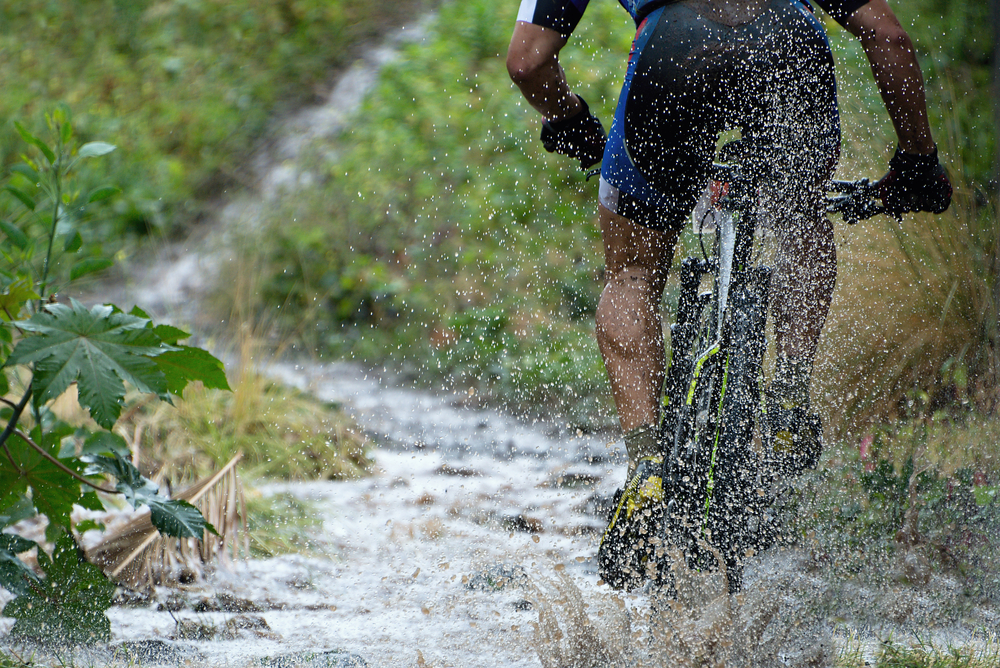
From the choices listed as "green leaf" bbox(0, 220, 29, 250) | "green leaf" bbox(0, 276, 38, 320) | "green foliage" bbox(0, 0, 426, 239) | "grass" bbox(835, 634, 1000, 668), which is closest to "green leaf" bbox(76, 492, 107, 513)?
"green leaf" bbox(0, 276, 38, 320)

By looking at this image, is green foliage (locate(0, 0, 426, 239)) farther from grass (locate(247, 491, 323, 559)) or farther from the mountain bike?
the mountain bike

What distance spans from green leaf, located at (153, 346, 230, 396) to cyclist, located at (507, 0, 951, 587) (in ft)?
2.90

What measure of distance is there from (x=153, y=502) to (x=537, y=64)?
4.12ft

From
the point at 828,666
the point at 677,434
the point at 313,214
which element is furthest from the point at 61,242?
the point at 828,666

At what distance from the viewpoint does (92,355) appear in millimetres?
1670

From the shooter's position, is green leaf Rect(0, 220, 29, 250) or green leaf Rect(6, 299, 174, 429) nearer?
green leaf Rect(6, 299, 174, 429)

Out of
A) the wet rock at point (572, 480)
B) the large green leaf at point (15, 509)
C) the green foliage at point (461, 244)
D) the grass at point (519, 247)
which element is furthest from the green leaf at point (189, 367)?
the green foliage at point (461, 244)

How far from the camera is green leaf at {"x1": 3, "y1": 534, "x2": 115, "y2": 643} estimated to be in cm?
195

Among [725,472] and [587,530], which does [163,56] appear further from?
[725,472]

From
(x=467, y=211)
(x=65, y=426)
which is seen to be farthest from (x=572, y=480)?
(x=467, y=211)

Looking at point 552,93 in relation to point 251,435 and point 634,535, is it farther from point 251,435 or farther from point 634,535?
point 251,435

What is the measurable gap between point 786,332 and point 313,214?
3.79 metres

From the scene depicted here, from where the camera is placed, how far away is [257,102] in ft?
24.1

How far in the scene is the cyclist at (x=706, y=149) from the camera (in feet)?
6.55
